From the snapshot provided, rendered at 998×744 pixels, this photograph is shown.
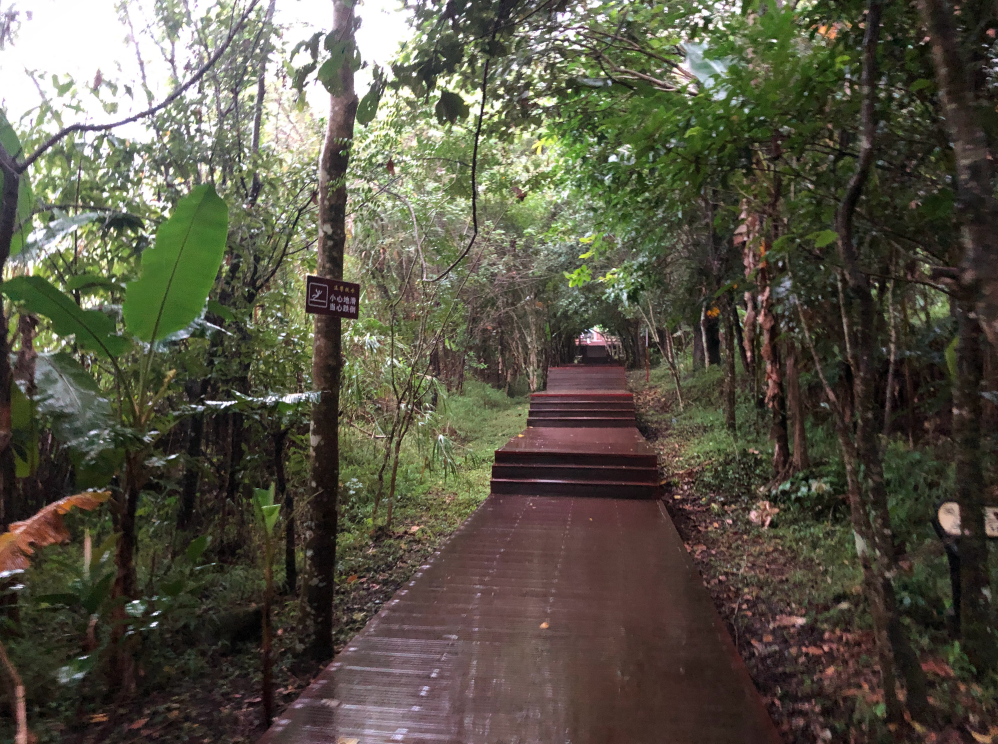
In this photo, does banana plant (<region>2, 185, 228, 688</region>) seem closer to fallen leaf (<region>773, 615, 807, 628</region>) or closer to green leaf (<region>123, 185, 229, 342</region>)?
green leaf (<region>123, 185, 229, 342</region>)

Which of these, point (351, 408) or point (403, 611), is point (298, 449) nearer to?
point (351, 408)

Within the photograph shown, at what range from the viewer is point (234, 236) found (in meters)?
3.90

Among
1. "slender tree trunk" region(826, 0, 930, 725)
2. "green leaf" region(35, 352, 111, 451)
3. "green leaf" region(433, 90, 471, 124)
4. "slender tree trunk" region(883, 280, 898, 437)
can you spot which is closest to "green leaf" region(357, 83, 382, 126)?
"green leaf" region(433, 90, 471, 124)

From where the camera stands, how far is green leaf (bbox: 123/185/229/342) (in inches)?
105

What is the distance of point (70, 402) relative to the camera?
8.57 feet


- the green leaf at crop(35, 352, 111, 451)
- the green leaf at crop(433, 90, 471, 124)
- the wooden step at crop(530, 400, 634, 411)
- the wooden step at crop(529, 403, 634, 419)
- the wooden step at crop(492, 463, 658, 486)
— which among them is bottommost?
the wooden step at crop(492, 463, 658, 486)

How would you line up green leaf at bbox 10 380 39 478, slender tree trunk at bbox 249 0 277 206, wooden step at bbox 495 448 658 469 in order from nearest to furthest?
green leaf at bbox 10 380 39 478
slender tree trunk at bbox 249 0 277 206
wooden step at bbox 495 448 658 469

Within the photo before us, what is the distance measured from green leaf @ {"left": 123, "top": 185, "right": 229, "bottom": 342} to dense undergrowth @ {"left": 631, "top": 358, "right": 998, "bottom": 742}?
3.47 meters

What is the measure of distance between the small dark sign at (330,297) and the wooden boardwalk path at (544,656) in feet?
5.98

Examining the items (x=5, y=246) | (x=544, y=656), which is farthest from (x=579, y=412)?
(x=5, y=246)

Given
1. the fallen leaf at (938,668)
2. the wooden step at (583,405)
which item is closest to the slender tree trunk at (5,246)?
the fallen leaf at (938,668)

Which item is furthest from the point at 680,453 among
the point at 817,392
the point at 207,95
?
the point at 207,95

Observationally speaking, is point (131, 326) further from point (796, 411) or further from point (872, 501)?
point (796, 411)

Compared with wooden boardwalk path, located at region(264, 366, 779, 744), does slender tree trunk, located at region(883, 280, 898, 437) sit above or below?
above
